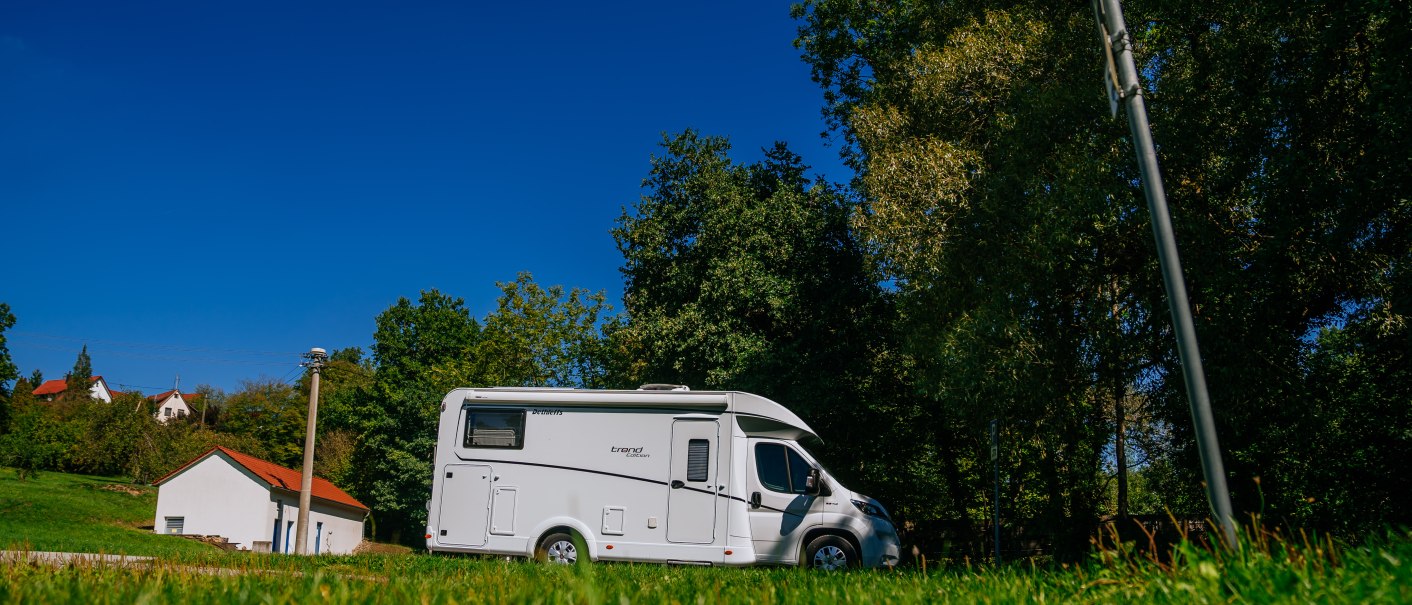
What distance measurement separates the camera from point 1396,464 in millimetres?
13344

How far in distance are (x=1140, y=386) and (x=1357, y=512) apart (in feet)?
11.8

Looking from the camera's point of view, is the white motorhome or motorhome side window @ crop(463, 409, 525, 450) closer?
the white motorhome

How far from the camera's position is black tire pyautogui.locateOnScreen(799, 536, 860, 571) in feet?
42.0

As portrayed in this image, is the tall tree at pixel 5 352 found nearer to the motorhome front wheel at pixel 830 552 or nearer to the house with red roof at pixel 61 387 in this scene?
the motorhome front wheel at pixel 830 552

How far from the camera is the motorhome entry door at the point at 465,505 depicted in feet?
44.3

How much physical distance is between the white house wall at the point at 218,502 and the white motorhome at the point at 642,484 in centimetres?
2897

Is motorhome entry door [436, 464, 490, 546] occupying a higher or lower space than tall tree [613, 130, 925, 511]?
lower

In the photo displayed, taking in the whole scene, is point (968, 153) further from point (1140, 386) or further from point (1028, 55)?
point (1140, 386)

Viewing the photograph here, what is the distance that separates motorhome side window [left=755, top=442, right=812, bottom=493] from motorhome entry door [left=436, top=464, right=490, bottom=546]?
4.46m

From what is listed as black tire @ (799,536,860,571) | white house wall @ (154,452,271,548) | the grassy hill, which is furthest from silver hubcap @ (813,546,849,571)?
white house wall @ (154,452,271,548)

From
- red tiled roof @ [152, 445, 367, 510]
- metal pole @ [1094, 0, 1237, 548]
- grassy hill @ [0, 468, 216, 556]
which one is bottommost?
grassy hill @ [0, 468, 216, 556]

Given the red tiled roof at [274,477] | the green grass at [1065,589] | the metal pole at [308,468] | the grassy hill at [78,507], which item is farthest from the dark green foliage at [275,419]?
the green grass at [1065,589]

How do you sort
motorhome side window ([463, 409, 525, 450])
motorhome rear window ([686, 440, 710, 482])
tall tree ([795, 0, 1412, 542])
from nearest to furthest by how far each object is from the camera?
tall tree ([795, 0, 1412, 542]), motorhome rear window ([686, 440, 710, 482]), motorhome side window ([463, 409, 525, 450])

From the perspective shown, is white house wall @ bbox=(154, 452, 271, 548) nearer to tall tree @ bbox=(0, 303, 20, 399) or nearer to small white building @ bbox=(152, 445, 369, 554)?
small white building @ bbox=(152, 445, 369, 554)
